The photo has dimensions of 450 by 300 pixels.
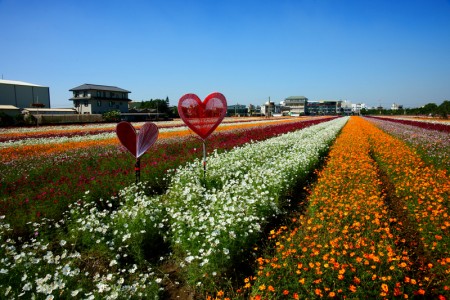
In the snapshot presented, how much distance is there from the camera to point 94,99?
5725cm

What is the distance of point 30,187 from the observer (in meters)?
6.75

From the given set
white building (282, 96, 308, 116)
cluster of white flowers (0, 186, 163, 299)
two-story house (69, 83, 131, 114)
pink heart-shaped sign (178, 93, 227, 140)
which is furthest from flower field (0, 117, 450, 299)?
white building (282, 96, 308, 116)

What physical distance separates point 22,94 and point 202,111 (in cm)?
6734

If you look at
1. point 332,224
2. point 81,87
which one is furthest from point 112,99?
point 332,224

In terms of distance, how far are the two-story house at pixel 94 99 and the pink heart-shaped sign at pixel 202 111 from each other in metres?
56.2

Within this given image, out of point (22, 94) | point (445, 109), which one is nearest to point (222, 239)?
point (445, 109)

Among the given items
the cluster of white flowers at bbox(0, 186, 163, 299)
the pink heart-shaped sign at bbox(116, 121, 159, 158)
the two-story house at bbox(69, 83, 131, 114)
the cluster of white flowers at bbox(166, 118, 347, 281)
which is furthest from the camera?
the two-story house at bbox(69, 83, 131, 114)

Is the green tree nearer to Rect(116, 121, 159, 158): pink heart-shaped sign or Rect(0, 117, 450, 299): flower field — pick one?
Rect(0, 117, 450, 299): flower field

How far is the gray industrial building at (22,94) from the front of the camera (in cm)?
5516

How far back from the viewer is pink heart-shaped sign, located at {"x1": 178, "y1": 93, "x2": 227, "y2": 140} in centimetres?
762

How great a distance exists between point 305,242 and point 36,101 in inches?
2869

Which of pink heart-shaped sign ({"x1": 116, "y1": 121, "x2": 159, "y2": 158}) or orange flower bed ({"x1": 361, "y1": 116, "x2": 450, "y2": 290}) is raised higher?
pink heart-shaped sign ({"x1": 116, "y1": 121, "x2": 159, "y2": 158})

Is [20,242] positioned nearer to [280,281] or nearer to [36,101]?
[280,281]

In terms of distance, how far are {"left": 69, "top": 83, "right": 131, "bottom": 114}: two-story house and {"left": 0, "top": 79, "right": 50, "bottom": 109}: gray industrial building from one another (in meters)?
6.92
